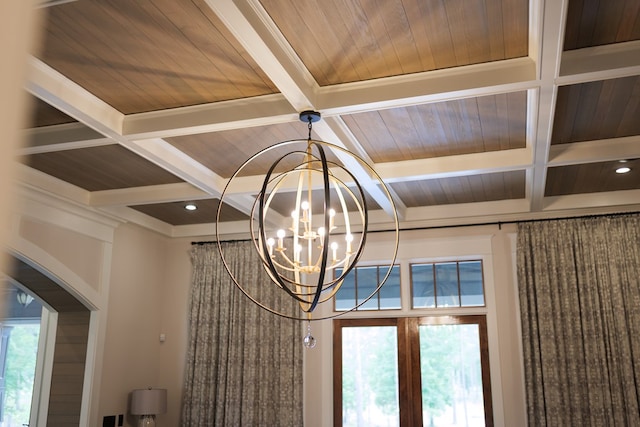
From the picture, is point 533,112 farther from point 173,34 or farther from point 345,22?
point 173,34

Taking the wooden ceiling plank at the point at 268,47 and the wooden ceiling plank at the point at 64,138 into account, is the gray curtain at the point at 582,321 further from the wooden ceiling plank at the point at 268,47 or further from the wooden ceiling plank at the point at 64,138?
the wooden ceiling plank at the point at 64,138

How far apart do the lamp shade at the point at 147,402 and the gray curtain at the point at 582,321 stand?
364 centimetres

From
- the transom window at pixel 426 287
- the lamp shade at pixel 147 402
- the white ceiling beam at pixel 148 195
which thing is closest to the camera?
the white ceiling beam at pixel 148 195

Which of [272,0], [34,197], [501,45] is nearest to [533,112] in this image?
[501,45]

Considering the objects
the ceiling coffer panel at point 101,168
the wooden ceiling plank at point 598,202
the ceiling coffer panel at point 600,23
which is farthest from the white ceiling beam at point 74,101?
the wooden ceiling plank at point 598,202

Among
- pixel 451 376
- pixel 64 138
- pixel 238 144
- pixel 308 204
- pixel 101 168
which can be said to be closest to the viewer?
pixel 308 204

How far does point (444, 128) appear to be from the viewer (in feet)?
14.0

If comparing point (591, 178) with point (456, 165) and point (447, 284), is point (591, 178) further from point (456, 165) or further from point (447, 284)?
point (447, 284)

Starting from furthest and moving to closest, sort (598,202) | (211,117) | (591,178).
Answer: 1. (598,202)
2. (591,178)
3. (211,117)

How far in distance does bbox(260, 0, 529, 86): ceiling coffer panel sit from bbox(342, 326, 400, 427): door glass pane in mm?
3514

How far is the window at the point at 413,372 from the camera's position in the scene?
5859 millimetres

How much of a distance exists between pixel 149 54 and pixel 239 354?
3.95 meters

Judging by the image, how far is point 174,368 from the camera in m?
6.77

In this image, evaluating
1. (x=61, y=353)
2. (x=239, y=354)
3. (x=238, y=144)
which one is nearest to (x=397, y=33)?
(x=238, y=144)
